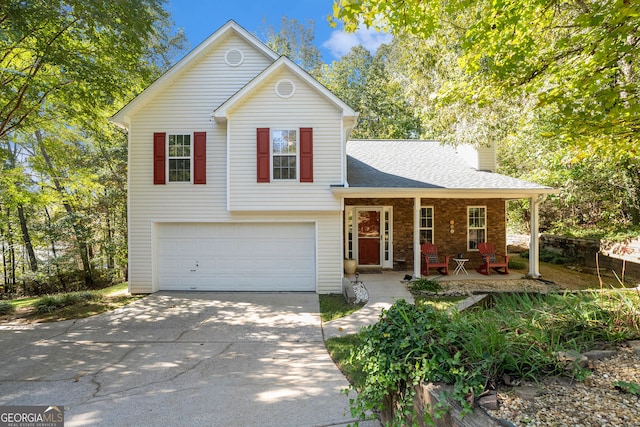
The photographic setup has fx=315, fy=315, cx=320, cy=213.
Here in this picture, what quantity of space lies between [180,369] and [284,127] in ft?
21.6

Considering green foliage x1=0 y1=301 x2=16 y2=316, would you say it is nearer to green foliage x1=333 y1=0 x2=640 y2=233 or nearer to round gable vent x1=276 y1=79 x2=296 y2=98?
round gable vent x1=276 y1=79 x2=296 y2=98

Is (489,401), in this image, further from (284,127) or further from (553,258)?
(553,258)

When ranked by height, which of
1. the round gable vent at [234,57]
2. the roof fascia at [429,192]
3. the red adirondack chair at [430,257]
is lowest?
the red adirondack chair at [430,257]

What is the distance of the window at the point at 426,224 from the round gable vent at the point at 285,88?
6.17 metres

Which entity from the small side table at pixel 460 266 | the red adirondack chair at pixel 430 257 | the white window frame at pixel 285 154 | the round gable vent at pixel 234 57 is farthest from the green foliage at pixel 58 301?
the small side table at pixel 460 266

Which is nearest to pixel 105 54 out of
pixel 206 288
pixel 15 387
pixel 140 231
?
pixel 140 231

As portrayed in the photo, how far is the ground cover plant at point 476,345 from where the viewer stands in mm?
2541

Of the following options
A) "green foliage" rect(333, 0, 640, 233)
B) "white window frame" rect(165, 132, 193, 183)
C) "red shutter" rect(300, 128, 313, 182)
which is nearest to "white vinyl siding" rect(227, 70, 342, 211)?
"red shutter" rect(300, 128, 313, 182)

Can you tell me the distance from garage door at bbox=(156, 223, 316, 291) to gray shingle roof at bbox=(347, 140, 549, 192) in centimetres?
249

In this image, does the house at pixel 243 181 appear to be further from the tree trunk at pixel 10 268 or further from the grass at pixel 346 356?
the tree trunk at pixel 10 268

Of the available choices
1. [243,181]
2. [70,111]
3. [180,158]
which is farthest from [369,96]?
[70,111]

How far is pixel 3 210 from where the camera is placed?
13828 mm

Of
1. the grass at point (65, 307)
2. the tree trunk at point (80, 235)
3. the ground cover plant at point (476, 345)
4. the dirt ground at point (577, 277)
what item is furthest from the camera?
the tree trunk at point (80, 235)

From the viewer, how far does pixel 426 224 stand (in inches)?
452
